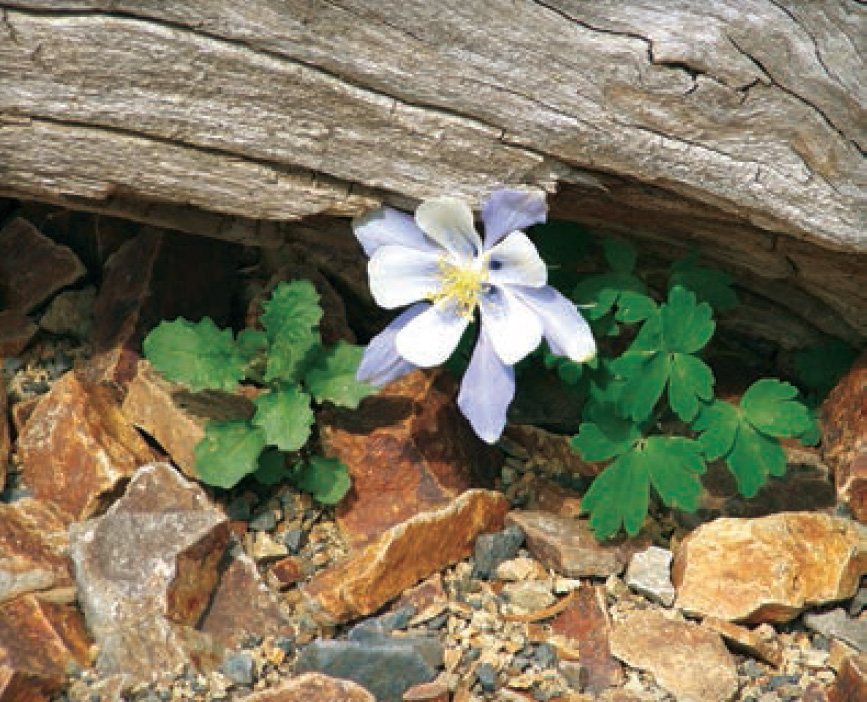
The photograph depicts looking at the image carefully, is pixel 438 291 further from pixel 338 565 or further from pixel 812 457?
pixel 812 457

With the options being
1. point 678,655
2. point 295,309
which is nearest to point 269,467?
point 295,309

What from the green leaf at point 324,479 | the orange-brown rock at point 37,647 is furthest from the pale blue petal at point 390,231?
the orange-brown rock at point 37,647

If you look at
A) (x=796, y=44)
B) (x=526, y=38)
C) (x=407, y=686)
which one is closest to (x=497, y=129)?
(x=526, y=38)

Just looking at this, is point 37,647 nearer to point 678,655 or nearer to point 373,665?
point 373,665

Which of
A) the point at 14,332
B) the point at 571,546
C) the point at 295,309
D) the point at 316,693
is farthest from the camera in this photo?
the point at 14,332

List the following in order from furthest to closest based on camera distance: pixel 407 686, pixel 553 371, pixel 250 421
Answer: pixel 553 371 < pixel 250 421 < pixel 407 686

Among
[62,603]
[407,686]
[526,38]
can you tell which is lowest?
[62,603]

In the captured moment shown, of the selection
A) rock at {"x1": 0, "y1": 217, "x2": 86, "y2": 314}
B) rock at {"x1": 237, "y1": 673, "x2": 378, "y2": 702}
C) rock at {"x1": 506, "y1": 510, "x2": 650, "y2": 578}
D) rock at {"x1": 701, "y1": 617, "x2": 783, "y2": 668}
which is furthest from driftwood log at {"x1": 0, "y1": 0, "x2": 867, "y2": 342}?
rock at {"x1": 237, "y1": 673, "x2": 378, "y2": 702}
